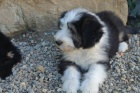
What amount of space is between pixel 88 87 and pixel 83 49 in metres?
0.61

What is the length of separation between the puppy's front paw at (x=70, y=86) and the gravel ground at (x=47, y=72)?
12 cm

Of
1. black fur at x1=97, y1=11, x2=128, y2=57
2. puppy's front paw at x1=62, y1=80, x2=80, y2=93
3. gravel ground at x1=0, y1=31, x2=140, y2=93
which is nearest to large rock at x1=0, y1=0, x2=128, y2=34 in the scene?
gravel ground at x1=0, y1=31, x2=140, y2=93

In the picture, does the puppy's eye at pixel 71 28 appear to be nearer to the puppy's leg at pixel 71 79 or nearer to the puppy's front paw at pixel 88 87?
the puppy's leg at pixel 71 79

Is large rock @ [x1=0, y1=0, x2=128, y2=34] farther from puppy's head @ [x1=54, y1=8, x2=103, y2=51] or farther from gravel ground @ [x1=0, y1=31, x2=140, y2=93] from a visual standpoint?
puppy's head @ [x1=54, y1=8, x2=103, y2=51]

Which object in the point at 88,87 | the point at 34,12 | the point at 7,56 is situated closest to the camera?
the point at 88,87

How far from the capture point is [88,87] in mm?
5004

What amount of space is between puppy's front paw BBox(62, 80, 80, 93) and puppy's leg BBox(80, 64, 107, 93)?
0.26ft

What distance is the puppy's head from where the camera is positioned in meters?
5.11

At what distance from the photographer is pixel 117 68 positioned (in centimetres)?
566

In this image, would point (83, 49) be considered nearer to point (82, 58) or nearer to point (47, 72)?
point (82, 58)

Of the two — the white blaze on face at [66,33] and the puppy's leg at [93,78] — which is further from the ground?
the white blaze on face at [66,33]

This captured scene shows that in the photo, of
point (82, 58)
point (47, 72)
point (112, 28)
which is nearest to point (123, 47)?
point (112, 28)

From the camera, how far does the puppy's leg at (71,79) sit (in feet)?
→ 16.6

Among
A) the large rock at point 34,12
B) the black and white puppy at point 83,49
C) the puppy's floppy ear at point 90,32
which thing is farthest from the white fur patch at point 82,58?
the large rock at point 34,12
